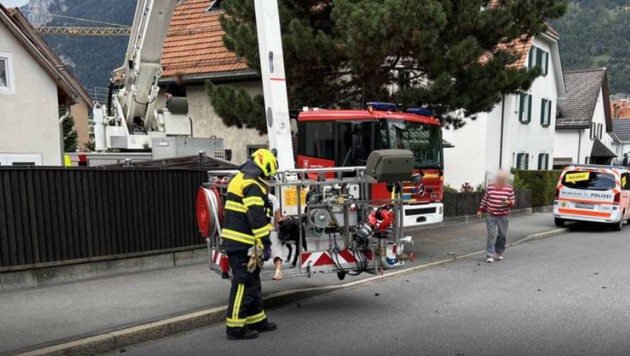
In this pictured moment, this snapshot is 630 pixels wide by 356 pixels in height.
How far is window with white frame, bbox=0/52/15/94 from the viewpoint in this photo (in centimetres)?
1280

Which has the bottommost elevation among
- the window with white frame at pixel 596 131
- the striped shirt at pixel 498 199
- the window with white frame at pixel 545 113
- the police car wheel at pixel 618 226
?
the police car wheel at pixel 618 226

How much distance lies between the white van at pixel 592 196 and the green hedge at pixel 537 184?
15.4ft

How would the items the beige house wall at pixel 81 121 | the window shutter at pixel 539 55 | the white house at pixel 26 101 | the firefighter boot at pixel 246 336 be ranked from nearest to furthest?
the firefighter boot at pixel 246 336 < the white house at pixel 26 101 < the window shutter at pixel 539 55 < the beige house wall at pixel 81 121

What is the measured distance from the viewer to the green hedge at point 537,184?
2044 centimetres

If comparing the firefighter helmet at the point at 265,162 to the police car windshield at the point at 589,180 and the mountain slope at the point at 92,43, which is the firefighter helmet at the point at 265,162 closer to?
the police car windshield at the point at 589,180

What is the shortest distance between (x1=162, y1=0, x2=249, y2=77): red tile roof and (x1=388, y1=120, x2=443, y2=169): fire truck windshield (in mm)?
8193

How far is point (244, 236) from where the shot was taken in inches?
215

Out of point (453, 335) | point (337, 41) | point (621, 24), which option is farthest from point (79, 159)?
point (621, 24)

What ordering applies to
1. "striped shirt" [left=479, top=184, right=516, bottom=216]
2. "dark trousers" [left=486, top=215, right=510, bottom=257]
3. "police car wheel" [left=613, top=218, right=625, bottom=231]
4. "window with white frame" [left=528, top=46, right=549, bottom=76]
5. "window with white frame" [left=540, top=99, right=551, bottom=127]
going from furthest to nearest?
"window with white frame" [left=540, top=99, right=551, bottom=127] < "window with white frame" [left=528, top=46, right=549, bottom=76] < "police car wheel" [left=613, top=218, right=625, bottom=231] < "dark trousers" [left=486, top=215, right=510, bottom=257] < "striped shirt" [left=479, top=184, right=516, bottom=216]

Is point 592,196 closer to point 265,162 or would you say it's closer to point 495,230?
point 495,230

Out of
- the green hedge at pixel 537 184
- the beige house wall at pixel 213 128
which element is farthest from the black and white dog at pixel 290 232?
the green hedge at pixel 537 184

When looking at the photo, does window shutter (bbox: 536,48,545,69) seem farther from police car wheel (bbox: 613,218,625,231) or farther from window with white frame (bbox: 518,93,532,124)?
police car wheel (bbox: 613,218,625,231)

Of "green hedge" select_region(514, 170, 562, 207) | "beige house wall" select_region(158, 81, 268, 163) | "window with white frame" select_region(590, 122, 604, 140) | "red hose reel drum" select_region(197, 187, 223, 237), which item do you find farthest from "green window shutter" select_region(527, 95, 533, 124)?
"red hose reel drum" select_region(197, 187, 223, 237)

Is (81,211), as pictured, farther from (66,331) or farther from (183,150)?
(183,150)
